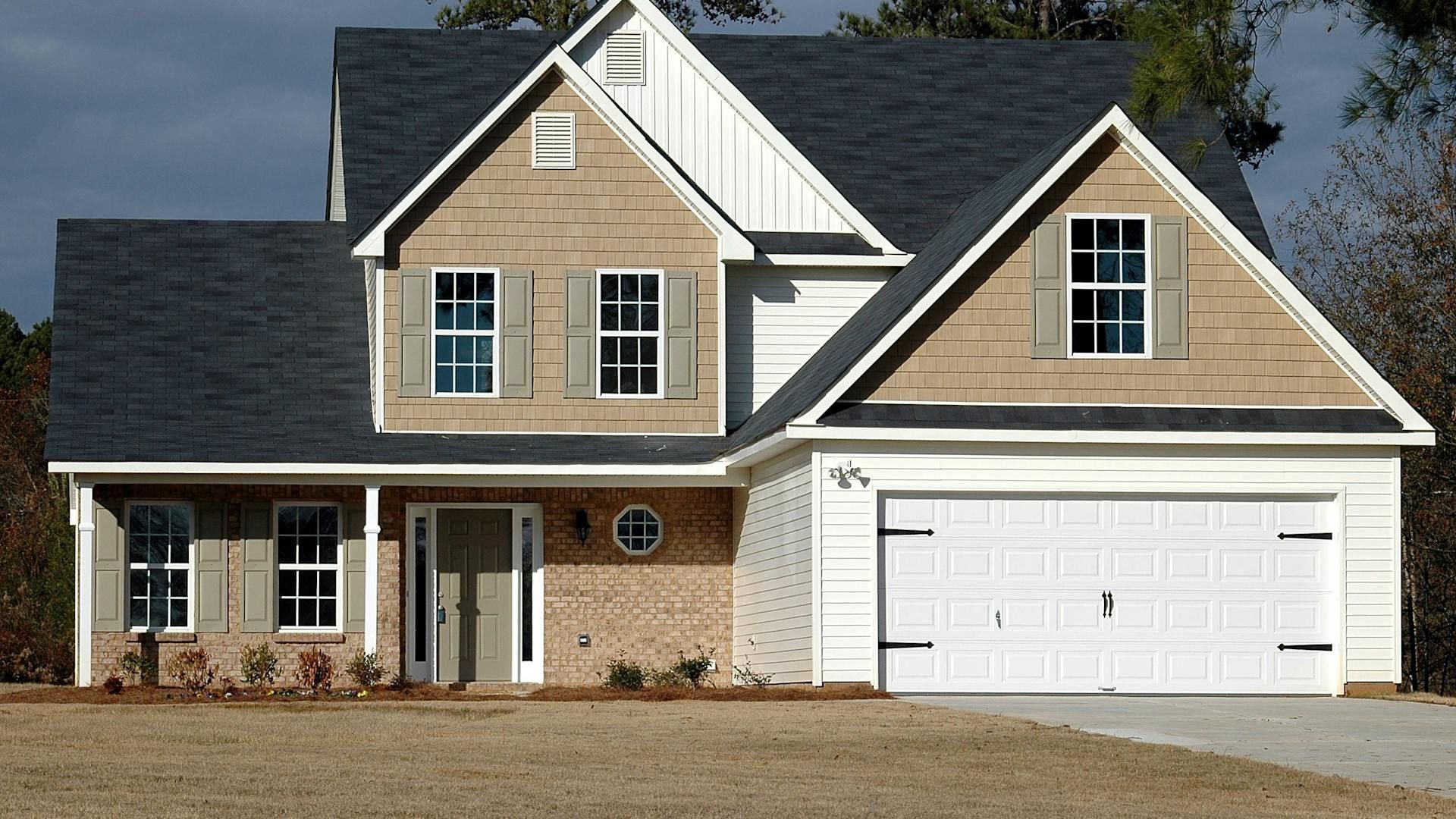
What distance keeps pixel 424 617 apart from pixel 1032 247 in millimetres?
8190

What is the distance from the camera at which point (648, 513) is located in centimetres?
2312

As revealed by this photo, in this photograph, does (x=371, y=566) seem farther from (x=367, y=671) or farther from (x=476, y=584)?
(x=476, y=584)

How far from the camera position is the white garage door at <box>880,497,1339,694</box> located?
20141 mm

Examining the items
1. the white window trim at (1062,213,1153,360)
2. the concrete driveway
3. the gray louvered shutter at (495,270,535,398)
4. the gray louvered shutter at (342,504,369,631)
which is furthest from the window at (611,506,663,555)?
the white window trim at (1062,213,1153,360)

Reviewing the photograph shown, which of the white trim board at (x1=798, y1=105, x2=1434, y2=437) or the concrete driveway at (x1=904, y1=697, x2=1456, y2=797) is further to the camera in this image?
the white trim board at (x1=798, y1=105, x2=1434, y2=437)

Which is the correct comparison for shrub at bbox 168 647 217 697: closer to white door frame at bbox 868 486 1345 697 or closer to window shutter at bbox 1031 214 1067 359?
white door frame at bbox 868 486 1345 697

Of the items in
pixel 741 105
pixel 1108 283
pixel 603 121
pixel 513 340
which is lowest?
pixel 513 340

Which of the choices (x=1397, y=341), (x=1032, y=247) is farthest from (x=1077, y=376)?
(x=1397, y=341)

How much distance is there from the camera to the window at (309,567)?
2259 centimetres

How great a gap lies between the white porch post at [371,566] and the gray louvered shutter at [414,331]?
1.58m

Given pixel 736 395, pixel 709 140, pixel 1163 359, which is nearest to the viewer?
pixel 1163 359

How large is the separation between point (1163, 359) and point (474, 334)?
7.70 meters

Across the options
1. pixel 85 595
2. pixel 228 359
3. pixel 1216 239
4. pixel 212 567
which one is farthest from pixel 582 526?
pixel 1216 239

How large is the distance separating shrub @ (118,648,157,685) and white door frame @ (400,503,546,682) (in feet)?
9.14
